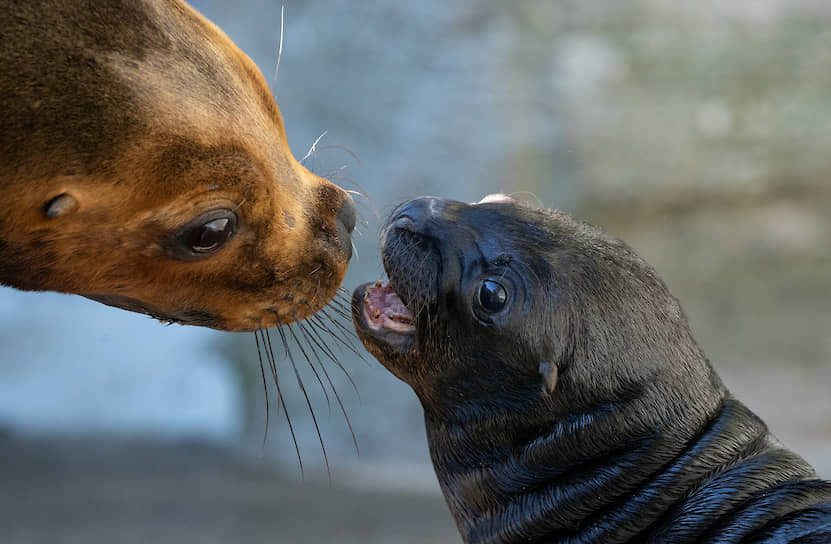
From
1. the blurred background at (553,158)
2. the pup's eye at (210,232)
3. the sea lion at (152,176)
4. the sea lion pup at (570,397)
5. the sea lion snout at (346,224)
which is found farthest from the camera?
the blurred background at (553,158)

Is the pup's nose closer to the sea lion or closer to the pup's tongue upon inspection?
the sea lion

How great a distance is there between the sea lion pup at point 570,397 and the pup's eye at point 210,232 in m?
0.53

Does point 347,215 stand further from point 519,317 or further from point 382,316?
point 519,317

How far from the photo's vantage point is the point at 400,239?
2600 millimetres

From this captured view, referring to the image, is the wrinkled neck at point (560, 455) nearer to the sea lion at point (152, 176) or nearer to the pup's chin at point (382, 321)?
the pup's chin at point (382, 321)

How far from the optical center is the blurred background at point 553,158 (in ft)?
23.6

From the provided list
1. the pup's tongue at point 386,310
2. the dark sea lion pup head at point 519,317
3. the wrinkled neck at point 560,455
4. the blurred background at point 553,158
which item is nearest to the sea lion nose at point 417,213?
the dark sea lion pup head at point 519,317

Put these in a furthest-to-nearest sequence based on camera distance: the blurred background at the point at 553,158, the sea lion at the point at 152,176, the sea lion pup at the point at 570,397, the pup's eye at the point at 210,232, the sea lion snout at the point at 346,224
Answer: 1. the blurred background at the point at 553,158
2. the sea lion snout at the point at 346,224
3. the sea lion pup at the point at 570,397
4. the pup's eye at the point at 210,232
5. the sea lion at the point at 152,176

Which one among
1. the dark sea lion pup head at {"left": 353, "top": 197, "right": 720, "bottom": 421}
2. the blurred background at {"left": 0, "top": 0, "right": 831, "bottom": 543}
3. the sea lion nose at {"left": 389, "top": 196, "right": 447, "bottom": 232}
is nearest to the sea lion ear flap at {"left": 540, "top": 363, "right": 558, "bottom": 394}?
the dark sea lion pup head at {"left": 353, "top": 197, "right": 720, "bottom": 421}

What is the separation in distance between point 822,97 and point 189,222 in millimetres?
6444

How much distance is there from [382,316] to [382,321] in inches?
0.8

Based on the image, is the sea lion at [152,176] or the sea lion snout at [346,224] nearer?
the sea lion at [152,176]

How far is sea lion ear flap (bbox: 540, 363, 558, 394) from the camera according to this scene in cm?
233

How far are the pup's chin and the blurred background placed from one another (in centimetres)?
440
